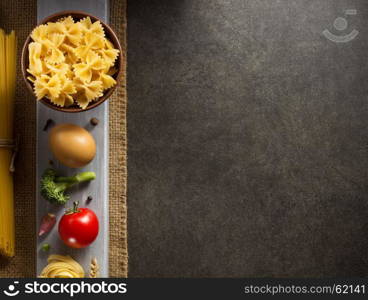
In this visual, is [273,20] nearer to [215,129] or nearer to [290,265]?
[215,129]

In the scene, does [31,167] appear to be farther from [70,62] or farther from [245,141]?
Answer: [245,141]

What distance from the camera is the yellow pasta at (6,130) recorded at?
128 cm

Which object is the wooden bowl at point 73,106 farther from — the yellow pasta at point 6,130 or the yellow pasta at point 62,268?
the yellow pasta at point 62,268

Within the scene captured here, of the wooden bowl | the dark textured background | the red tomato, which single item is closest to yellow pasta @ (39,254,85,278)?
the red tomato

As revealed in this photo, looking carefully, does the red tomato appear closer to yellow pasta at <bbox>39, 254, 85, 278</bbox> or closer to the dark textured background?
yellow pasta at <bbox>39, 254, 85, 278</bbox>

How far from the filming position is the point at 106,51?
1.14 metres

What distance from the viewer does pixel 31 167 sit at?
1.36 metres

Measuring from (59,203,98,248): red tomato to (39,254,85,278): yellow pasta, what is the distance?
0.18ft

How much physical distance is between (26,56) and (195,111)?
20.0 inches

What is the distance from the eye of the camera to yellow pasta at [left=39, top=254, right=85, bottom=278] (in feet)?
4.00

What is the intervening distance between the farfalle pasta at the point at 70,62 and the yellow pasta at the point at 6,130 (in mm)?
181

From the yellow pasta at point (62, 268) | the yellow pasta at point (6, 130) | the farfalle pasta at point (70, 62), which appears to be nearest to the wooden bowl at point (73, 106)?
the farfalle pasta at point (70, 62)

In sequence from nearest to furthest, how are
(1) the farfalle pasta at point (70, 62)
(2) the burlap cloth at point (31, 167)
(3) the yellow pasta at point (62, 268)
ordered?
1. (1) the farfalle pasta at point (70, 62)
2. (3) the yellow pasta at point (62, 268)
3. (2) the burlap cloth at point (31, 167)

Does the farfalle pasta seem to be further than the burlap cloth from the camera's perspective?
No
